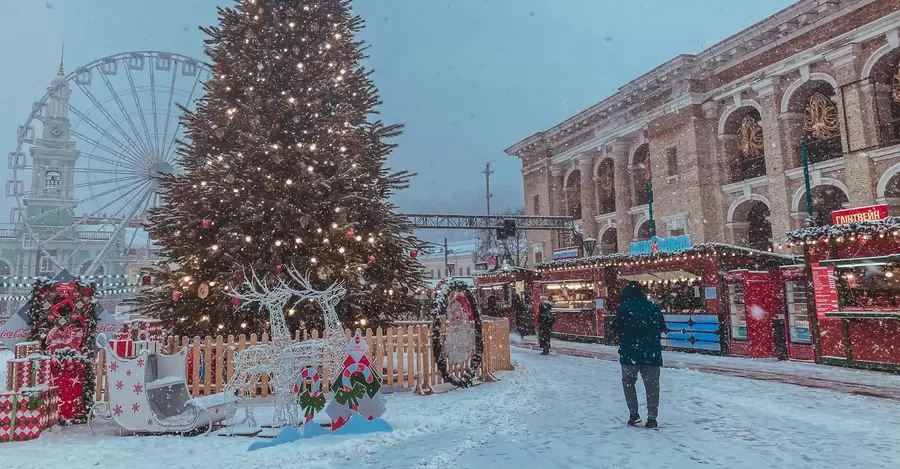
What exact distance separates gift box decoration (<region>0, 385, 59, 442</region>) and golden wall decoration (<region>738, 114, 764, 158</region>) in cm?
2645

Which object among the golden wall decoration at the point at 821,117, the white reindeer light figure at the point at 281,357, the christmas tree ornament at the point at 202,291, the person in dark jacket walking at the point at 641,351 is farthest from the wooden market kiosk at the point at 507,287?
the white reindeer light figure at the point at 281,357

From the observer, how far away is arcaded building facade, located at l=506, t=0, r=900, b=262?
18938mm

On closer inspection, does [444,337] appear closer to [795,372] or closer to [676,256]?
[795,372]

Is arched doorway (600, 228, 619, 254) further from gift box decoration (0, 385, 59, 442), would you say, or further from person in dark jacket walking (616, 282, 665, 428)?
gift box decoration (0, 385, 59, 442)

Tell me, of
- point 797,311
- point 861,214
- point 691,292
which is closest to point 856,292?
point 861,214

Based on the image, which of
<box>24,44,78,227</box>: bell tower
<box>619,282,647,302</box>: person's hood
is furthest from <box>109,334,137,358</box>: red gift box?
<box>24,44,78,227</box>: bell tower

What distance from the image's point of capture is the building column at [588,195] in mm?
33250

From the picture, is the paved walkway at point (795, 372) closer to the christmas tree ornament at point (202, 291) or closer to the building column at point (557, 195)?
the christmas tree ornament at point (202, 291)

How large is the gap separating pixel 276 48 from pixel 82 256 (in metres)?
63.6

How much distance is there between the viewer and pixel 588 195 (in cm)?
3344

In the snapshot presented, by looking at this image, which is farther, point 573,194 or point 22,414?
point 573,194

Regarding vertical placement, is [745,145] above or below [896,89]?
below

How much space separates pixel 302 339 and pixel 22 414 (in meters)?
3.84

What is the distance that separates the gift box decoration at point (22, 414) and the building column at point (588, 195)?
98.6 ft
